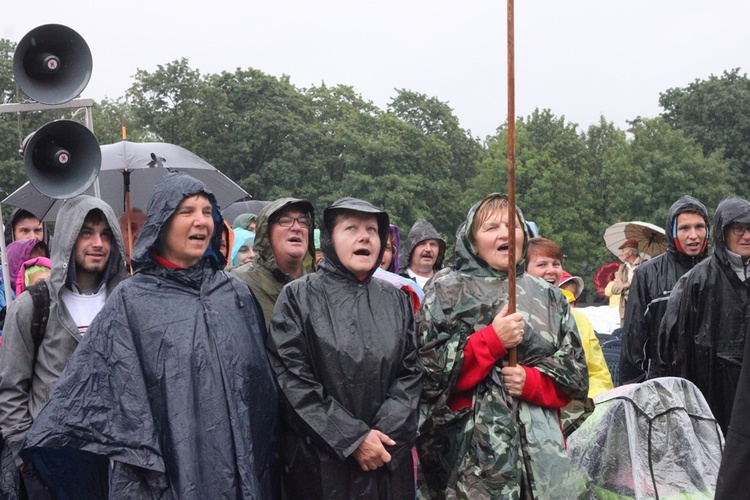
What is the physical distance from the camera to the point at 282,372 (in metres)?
4.32

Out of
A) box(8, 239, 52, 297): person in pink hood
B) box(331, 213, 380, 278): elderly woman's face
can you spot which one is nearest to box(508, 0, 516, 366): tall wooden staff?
box(331, 213, 380, 278): elderly woman's face

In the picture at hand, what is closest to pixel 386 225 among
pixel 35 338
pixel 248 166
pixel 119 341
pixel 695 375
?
pixel 119 341

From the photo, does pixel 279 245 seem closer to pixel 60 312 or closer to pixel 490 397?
pixel 60 312

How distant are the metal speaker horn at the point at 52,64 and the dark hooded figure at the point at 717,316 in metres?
4.09

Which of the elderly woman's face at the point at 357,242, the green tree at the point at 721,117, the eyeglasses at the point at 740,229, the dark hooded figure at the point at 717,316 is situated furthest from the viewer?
the green tree at the point at 721,117

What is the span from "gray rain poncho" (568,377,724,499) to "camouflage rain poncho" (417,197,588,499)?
922 mm

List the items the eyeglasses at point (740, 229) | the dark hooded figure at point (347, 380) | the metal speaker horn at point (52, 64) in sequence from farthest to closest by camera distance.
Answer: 1. the eyeglasses at point (740, 229)
2. the metal speaker horn at point (52, 64)
3. the dark hooded figure at point (347, 380)

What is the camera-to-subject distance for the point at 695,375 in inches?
260

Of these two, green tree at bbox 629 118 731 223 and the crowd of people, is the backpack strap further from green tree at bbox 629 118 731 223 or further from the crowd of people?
green tree at bbox 629 118 731 223

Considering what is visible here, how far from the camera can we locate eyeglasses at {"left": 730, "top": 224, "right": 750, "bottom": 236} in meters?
6.63

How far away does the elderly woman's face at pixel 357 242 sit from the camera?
14.9 ft

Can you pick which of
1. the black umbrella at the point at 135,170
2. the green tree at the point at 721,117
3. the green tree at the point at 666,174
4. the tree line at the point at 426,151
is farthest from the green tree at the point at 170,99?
the black umbrella at the point at 135,170

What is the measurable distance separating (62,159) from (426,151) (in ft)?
174

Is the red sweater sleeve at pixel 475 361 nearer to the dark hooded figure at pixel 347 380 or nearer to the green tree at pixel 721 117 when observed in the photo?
the dark hooded figure at pixel 347 380
